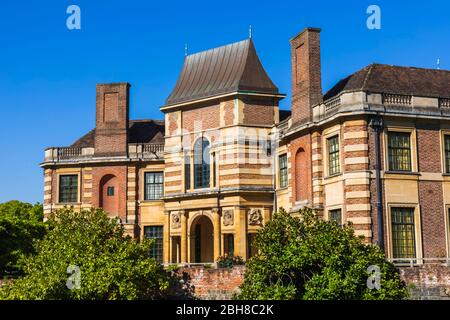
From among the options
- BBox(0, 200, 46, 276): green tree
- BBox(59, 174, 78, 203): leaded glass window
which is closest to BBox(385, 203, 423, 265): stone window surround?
BBox(0, 200, 46, 276): green tree

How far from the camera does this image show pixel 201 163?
43.0 metres

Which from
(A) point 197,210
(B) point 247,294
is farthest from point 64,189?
(B) point 247,294

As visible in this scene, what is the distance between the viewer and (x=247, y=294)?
25844 mm

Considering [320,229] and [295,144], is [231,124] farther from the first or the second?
[320,229]

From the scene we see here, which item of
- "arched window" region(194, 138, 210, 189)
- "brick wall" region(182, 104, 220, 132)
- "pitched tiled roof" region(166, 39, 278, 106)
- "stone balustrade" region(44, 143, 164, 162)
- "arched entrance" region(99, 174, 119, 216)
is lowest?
"arched entrance" region(99, 174, 119, 216)

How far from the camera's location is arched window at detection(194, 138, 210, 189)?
140 ft

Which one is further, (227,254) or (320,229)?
(227,254)

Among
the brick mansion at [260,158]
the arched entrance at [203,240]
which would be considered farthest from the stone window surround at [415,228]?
the arched entrance at [203,240]

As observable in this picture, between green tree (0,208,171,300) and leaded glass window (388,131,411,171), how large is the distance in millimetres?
12105

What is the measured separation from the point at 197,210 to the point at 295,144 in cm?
854

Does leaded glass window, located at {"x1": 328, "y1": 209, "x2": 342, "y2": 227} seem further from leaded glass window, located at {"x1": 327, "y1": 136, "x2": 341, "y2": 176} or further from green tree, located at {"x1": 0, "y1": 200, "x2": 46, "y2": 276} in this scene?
green tree, located at {"x1": 0, "y1": 200, "x2": 46, "y2": 276}

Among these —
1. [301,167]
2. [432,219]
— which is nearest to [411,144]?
[432,219]

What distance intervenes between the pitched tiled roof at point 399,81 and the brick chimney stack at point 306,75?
1.56 m

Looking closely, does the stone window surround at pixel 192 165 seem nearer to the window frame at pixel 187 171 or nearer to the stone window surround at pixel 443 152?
the window frame at pixel 187 171
